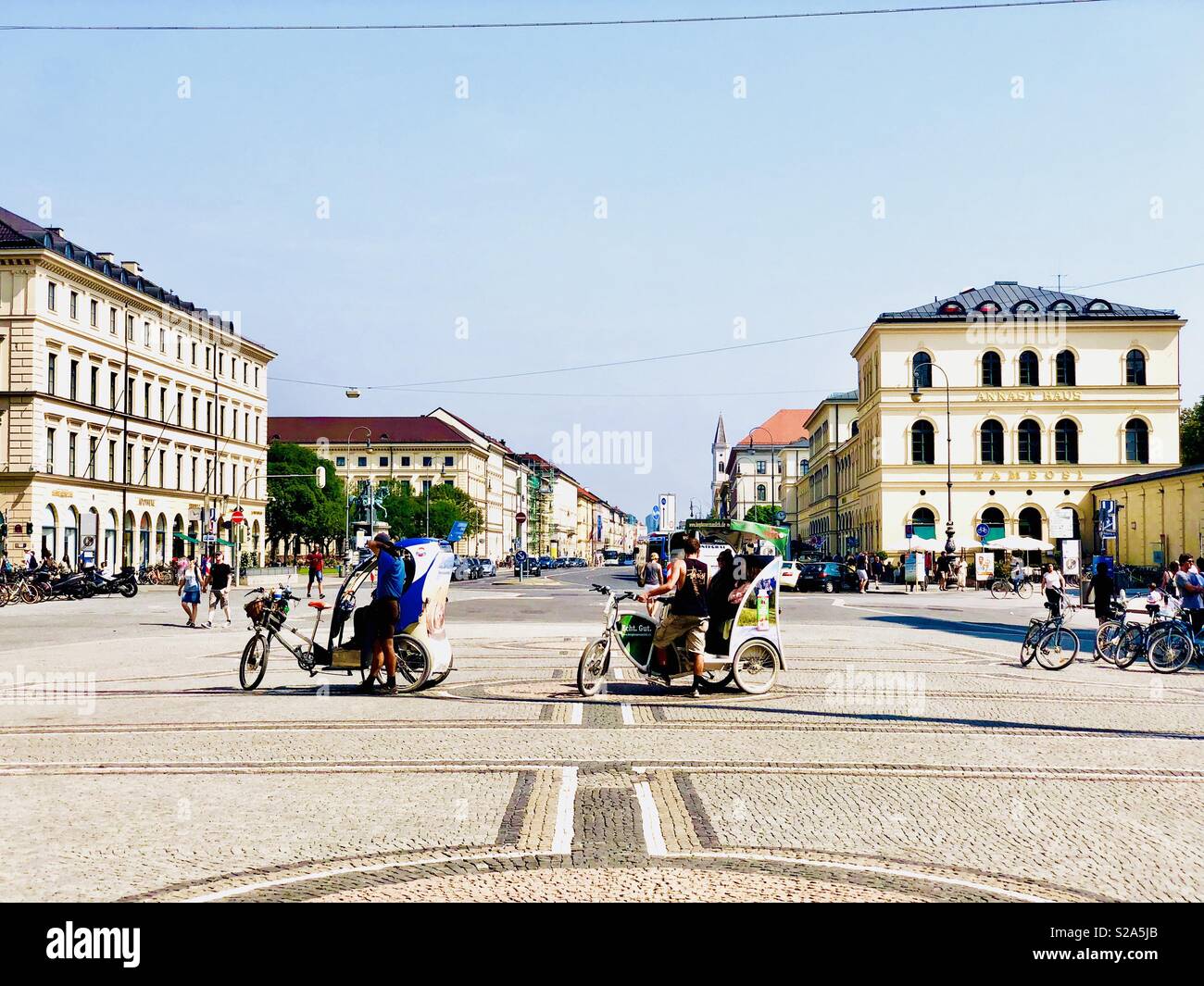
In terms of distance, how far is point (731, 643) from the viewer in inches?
534

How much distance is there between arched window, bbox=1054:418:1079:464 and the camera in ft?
236

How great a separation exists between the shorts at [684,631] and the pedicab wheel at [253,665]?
15.3 feet

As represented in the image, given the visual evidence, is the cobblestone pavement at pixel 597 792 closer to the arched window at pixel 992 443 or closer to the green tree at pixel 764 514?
the arched window at pixel 992 443

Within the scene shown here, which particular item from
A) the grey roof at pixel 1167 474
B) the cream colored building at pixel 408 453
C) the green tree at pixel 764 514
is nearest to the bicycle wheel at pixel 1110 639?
the grey roof at pixel 1167 474

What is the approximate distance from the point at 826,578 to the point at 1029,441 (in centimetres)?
2382

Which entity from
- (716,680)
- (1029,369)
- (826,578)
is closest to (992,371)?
(1029,369)

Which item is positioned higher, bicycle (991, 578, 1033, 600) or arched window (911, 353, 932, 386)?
arched window (911, 353, 932, 386)

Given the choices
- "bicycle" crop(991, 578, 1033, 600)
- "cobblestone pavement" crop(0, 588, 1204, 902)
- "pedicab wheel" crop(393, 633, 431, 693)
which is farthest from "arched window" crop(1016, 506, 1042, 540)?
"pedicab wheel" crop(393, 633, 431, 693)

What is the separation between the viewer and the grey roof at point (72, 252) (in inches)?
2389

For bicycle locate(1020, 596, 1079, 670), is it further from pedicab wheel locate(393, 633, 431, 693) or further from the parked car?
the parked car

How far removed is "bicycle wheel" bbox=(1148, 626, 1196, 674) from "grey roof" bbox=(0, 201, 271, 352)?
5751 cm

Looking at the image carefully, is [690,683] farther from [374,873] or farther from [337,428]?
[337,428]
